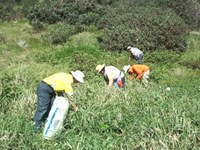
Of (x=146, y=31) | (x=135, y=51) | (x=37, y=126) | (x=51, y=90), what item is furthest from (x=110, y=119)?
(x=146, y=31)

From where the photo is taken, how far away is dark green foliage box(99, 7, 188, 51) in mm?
19953

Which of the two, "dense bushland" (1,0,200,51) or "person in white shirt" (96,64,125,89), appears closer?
"person in white shirt" (96,64,125,89)

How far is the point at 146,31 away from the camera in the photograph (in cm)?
2050

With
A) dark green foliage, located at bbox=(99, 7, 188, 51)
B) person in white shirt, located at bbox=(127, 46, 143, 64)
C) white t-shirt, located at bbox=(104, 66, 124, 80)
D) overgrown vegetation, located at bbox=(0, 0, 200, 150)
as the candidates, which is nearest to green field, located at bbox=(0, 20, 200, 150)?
overgrown vegetation, located at bbox=(0, 0, 200, 150)

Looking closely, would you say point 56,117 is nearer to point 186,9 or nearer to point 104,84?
point 104,84

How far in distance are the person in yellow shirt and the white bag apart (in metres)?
0.25

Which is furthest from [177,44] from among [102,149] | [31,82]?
[102,149]

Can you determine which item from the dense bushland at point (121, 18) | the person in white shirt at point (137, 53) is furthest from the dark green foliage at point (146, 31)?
the person in white shirt at point (137, 53)

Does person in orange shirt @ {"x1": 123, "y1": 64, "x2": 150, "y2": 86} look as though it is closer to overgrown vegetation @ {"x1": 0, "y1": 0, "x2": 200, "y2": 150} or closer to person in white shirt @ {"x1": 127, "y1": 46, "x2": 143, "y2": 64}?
overgrown vegetation @ {"x1": 0, "y1": 0, "x2": 200, "y2": 150}

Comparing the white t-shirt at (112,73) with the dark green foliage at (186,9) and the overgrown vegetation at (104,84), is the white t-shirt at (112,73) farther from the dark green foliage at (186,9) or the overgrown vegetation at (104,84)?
the dark green foliage at (186,9)

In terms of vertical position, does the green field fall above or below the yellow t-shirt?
below

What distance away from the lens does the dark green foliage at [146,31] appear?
65.5ft

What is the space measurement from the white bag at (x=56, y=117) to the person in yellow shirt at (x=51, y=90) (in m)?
0.25

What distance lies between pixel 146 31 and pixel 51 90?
10.6m
